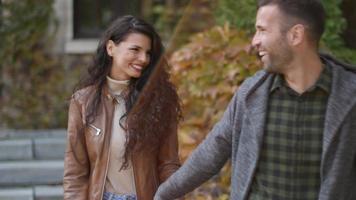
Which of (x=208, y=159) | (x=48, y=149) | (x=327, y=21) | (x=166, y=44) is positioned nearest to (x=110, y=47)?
(x=208, y=159)

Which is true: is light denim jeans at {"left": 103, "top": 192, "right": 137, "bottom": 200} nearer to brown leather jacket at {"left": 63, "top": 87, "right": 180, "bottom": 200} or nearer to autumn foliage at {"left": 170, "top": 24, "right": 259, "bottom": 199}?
brown leather jacket at {"left": 63, "top": 87, "right": 180, "bottom": 200}

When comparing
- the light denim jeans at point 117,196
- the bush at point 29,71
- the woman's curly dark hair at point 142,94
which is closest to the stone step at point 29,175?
the bush at point 29,71

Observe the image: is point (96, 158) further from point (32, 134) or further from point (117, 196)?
point (32, 134)

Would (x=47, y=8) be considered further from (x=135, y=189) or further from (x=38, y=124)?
(x=135, y=189)

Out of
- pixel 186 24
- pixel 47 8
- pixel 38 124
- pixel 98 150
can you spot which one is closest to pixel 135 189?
pixel 98 150

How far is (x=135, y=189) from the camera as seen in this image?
11.0 ft

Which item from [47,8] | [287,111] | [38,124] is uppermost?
[287,111]

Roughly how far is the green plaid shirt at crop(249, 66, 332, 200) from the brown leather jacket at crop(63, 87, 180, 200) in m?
0.80

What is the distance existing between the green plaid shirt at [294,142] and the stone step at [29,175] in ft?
14.8

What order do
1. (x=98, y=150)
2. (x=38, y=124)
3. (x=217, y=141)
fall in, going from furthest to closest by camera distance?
1. (x=38, y=124)
2. (x=98, y=150)
3. (x=217, y=141)

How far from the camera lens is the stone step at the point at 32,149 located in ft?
23.9

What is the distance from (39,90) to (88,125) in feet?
17.9

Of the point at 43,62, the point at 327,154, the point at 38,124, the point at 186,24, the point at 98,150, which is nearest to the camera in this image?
the point at 327,154

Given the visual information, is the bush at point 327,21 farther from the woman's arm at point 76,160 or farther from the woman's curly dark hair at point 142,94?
the woman's arm at point 76,160
